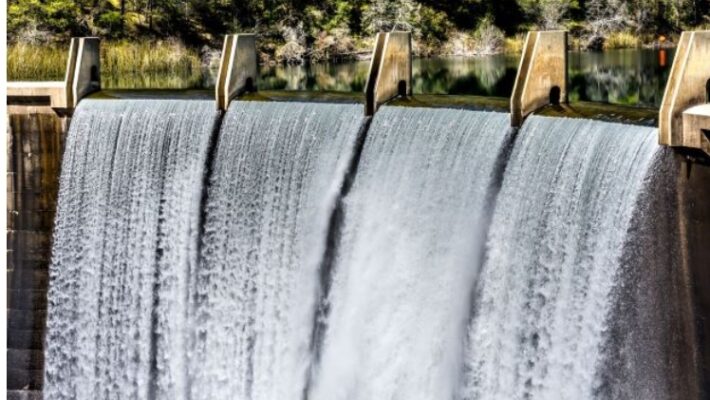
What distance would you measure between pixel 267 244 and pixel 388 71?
11.1 ft

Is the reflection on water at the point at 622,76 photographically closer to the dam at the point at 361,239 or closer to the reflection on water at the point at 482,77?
the reflection on water at the point at 482,77

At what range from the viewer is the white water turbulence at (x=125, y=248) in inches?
832

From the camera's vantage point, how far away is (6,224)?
23047 mm

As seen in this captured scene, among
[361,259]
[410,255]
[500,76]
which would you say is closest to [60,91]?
[361,259]

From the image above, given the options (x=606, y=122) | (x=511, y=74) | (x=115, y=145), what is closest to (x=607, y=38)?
(x=511, y=74)

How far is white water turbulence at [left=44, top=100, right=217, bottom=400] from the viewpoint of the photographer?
2112 cm

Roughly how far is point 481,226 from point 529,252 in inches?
53.0

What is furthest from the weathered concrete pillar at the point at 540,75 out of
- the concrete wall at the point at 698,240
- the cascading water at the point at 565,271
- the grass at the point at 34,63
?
the grass at the point at 34,63

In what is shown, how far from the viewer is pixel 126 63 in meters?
42.8

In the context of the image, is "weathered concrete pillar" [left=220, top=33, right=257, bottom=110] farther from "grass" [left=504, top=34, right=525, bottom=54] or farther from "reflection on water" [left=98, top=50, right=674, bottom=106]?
"grass" [left=504, top=34, right=525, bottom=54]

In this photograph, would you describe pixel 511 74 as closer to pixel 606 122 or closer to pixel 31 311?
pixel 31 311

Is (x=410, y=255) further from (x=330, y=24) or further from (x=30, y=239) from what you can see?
(x=330, y=24)

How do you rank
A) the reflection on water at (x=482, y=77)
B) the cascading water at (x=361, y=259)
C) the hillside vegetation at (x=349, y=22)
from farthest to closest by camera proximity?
the hillside vegetation at (x=349, y=22) < the reflection on water at (x=482, y=77) < the cascading water at (x=361, y=259)

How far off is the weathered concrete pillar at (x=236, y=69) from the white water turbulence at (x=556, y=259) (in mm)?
6335
